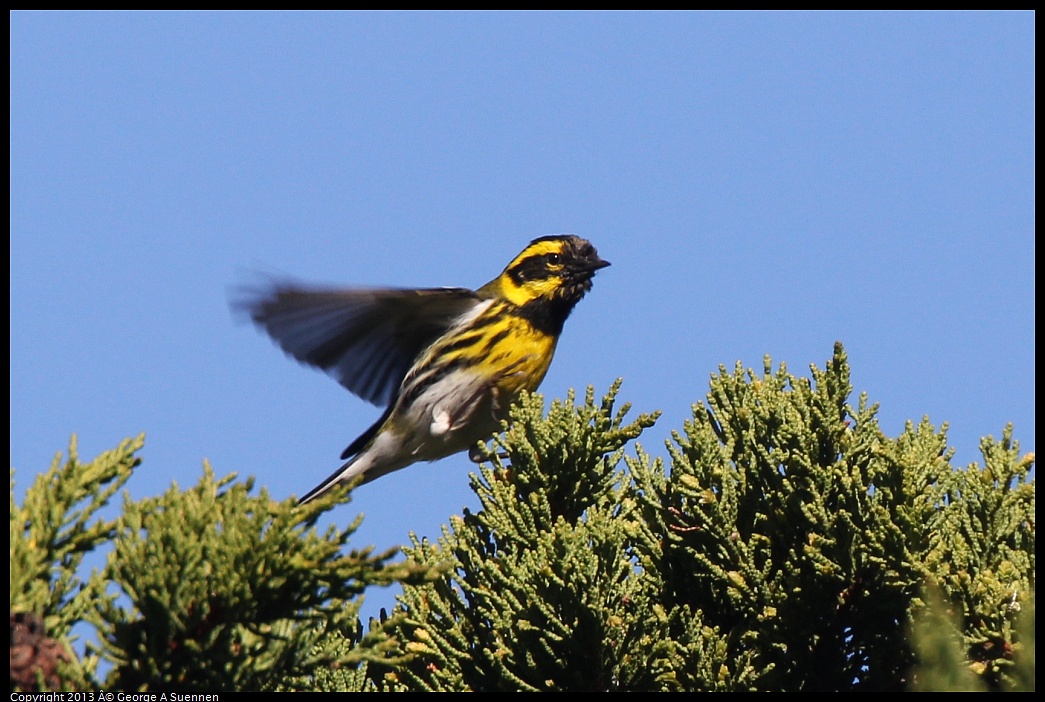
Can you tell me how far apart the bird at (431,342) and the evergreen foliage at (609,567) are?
1929 mm

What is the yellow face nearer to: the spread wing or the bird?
the bird

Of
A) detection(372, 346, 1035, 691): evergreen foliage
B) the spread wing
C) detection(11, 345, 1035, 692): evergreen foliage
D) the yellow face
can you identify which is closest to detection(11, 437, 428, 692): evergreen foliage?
detection(11, 345, 1035, 692): evergreen foliage

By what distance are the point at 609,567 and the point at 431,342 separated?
10.0ft

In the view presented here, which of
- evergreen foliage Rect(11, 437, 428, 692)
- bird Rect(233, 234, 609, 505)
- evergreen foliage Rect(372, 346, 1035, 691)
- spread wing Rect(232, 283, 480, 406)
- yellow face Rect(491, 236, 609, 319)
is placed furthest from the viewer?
yellow face Rect(491, 236, 609, 319)

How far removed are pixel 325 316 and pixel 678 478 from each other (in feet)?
8.89

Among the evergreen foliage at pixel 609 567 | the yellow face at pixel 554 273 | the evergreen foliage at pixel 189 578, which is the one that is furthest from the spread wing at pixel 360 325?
the evergreen foliage at pixel 189 578

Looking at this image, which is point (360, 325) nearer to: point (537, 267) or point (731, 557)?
point (537, 267)

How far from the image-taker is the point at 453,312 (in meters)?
5.26

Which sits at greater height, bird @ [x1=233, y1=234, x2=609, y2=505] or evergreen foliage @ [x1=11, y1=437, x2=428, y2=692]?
bird @ [x1=233, y1=234, x2=609, y2=505]

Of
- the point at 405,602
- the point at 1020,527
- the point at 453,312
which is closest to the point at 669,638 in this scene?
the point at 405,602

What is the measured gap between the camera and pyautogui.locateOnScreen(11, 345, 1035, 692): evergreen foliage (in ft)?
6.63

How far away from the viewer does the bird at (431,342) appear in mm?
4855

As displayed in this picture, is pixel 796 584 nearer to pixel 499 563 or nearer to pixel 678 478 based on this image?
pixel 678 478

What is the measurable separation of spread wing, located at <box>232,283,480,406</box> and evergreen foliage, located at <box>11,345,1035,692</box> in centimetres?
225
